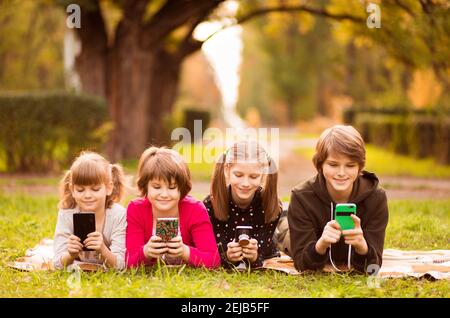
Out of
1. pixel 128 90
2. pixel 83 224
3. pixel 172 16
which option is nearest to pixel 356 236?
pixel 83 224

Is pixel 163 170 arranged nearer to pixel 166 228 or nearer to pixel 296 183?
pixel 166 228

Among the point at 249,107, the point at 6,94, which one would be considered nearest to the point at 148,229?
the point at 6,94

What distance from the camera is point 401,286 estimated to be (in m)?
4.19

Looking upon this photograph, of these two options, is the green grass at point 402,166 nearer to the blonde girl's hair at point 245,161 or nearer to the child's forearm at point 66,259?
the blonde girl's hair at point 245,161

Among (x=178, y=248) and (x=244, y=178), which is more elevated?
(x=244, y=178)

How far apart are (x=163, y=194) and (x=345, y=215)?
1.30m

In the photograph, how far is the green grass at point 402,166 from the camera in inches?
529

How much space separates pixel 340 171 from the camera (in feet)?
13.9

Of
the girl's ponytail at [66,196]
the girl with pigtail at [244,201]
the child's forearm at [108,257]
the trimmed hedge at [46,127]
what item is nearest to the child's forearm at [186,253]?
the girl with pigtail at [244,201]

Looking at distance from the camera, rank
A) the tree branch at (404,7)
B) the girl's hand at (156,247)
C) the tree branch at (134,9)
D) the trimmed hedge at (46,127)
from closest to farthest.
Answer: the girl's hand at (156,247), the trimmed hedge at (46,127), the tree branch at (404,7), the tree branch at (134,9)

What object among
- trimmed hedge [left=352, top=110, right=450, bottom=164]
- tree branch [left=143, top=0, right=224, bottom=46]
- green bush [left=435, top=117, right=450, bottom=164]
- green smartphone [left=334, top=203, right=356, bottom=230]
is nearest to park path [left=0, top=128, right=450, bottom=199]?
green bush [left=435, top=117, right=450, bottom=164]

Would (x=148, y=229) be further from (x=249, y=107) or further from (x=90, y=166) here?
(x=249, y=107)

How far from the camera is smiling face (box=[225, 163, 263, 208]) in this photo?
441 centimetres

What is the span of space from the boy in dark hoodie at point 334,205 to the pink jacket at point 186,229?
2.08 ft
